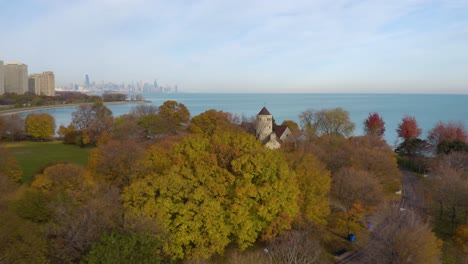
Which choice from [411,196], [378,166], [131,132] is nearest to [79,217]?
[378,166]

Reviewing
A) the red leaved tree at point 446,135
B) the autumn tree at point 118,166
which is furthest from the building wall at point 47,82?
the red leaved tree at point 446,135

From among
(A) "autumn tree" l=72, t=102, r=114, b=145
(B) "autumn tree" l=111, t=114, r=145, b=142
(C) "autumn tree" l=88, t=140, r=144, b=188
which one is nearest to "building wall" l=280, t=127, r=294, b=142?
(B) "autumn tree" l=111, t=114, r=145, b=142

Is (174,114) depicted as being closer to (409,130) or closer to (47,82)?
(409,130)

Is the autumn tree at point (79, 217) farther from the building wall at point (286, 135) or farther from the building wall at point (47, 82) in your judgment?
the building wall at point (47, 82)

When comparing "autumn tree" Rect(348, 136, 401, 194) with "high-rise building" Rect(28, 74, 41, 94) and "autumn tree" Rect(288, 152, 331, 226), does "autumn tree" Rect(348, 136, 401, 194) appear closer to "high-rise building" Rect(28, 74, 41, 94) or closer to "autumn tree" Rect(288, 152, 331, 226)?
"autumn tree" Rect(288, 152, 331, 226)

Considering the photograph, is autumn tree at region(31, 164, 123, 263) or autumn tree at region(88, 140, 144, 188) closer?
autumn tree at region(31, 164, 123, 263)

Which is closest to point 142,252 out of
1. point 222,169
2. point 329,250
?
point 222,169
